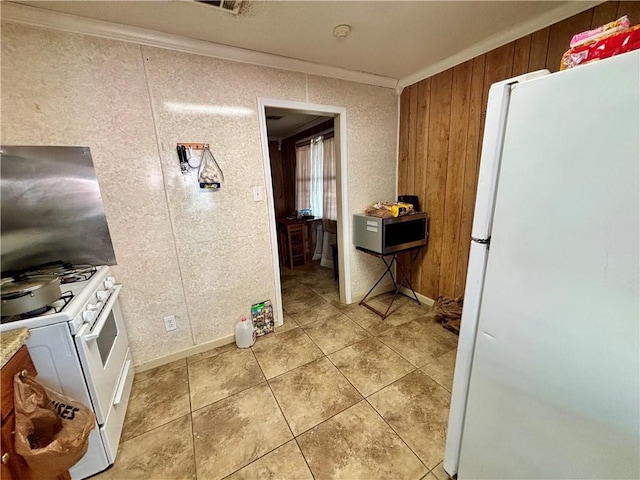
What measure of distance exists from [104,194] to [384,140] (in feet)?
8.13

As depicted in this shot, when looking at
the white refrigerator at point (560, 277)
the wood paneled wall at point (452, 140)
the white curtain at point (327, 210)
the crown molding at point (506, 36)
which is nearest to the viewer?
the white refrigerator at point (560, 277)

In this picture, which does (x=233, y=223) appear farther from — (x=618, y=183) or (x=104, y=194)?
(x=618, y=183)

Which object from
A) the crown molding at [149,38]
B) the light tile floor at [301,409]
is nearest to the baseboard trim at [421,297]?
the light tile floor at [301,409]

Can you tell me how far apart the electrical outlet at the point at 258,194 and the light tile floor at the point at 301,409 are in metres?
1.25

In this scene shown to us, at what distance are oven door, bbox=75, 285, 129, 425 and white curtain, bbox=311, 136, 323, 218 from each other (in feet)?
9.83

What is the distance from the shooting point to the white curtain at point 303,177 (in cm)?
427

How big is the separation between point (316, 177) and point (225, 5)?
274 centimetres

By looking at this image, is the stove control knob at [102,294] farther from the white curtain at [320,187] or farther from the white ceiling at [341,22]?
the white curtain at [320,187]

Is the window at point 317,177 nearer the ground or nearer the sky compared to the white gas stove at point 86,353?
nearer the sky

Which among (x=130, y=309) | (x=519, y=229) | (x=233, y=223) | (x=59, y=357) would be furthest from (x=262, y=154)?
(x=519, y=229)

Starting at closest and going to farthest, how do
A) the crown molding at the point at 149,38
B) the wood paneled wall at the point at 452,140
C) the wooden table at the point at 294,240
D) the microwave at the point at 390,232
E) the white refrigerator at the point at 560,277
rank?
the white refrigerator at the point at 560,277, the crown molding at the point at 149,38, the wood paneled wall at the point at 452,140, the microwave at the point at 390,232, the wooden table at the point at 294,240

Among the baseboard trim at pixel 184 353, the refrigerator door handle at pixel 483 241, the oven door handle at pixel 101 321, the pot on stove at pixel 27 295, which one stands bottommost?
the baseboard trim at pixel 184 353

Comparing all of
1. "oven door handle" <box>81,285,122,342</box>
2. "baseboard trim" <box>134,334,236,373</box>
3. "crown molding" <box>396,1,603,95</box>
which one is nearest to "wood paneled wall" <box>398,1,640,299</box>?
"crown molding" <box>396,1,603,95</box>

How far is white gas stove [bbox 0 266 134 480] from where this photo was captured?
1.01 meters
